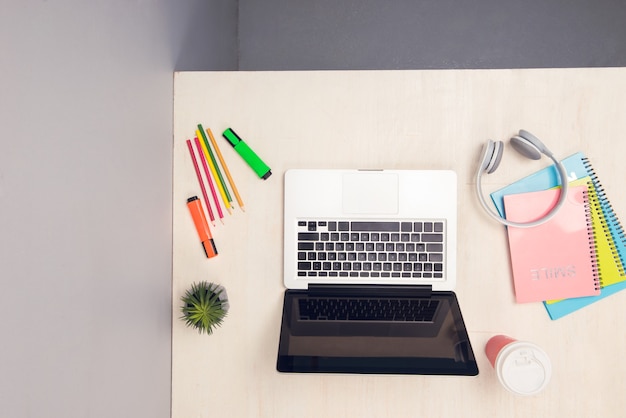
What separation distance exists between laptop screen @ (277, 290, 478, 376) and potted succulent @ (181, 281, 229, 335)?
12cm

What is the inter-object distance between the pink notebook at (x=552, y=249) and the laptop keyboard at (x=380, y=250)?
0.14 m

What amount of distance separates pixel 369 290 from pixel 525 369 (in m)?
0.28

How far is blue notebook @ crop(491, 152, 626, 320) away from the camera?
2.75 ft

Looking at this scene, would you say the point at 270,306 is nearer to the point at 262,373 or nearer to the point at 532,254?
the point at 262,373

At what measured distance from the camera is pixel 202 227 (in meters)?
0.87

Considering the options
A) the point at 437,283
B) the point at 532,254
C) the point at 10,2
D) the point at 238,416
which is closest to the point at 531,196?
the point at 532,254

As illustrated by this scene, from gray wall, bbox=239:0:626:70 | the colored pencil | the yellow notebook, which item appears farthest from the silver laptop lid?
gray wall, bbox=239:0:626:70

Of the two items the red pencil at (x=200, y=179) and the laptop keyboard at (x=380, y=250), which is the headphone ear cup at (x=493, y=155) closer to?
the laptop keyboard at (x=380, y=250)

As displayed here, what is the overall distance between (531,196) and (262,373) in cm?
57

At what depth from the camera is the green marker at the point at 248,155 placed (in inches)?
34.0

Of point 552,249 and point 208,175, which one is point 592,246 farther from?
point 208,175

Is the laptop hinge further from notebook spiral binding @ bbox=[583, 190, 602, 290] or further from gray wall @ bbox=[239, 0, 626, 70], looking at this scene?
gray wall @ bbox=[239, 0, 626, 70]

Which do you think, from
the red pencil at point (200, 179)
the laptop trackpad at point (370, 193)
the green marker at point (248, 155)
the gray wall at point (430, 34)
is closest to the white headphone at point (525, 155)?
the laptop trackpad at point (370, 193)

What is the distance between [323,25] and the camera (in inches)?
61.8
